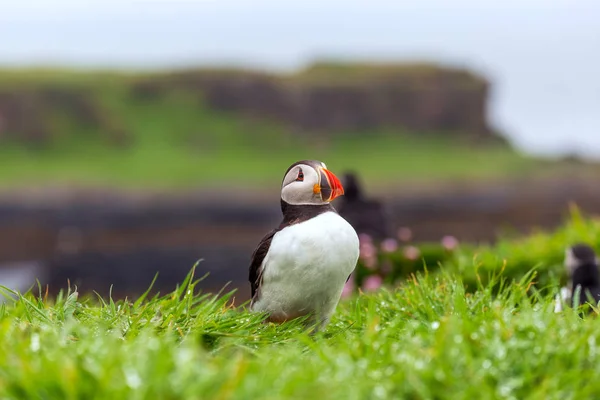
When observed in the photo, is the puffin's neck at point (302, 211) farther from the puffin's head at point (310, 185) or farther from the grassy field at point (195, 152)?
the grassy field at point (195, 152)

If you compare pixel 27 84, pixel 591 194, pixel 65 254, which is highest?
pixel 27 84

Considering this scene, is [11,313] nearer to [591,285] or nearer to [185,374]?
[185,374]

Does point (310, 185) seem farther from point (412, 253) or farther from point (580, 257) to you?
point (412, 253)

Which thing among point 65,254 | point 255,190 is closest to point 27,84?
point 255,190

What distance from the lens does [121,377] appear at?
313 cm

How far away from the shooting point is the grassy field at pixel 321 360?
310cm

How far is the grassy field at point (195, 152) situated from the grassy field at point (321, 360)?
148 ft

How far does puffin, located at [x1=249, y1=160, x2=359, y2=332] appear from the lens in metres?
4.44

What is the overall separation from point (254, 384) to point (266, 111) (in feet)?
212

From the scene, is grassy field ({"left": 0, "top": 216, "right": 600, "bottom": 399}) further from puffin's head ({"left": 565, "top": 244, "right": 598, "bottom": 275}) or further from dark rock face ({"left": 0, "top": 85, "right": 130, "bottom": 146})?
dark rock face ({"left": 0, "top": 85, "right": 130, "bottom": 146})

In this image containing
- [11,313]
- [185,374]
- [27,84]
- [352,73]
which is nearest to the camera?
[185,374]

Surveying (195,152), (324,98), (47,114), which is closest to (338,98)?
(324,98)

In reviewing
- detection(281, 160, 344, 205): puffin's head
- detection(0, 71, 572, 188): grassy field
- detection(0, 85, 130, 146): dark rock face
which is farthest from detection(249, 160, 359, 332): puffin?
detection(0, 85, 130, 146): dark rock face

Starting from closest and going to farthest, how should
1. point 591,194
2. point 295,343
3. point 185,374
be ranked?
point 185,374 → point 295,343 → point 591,194
